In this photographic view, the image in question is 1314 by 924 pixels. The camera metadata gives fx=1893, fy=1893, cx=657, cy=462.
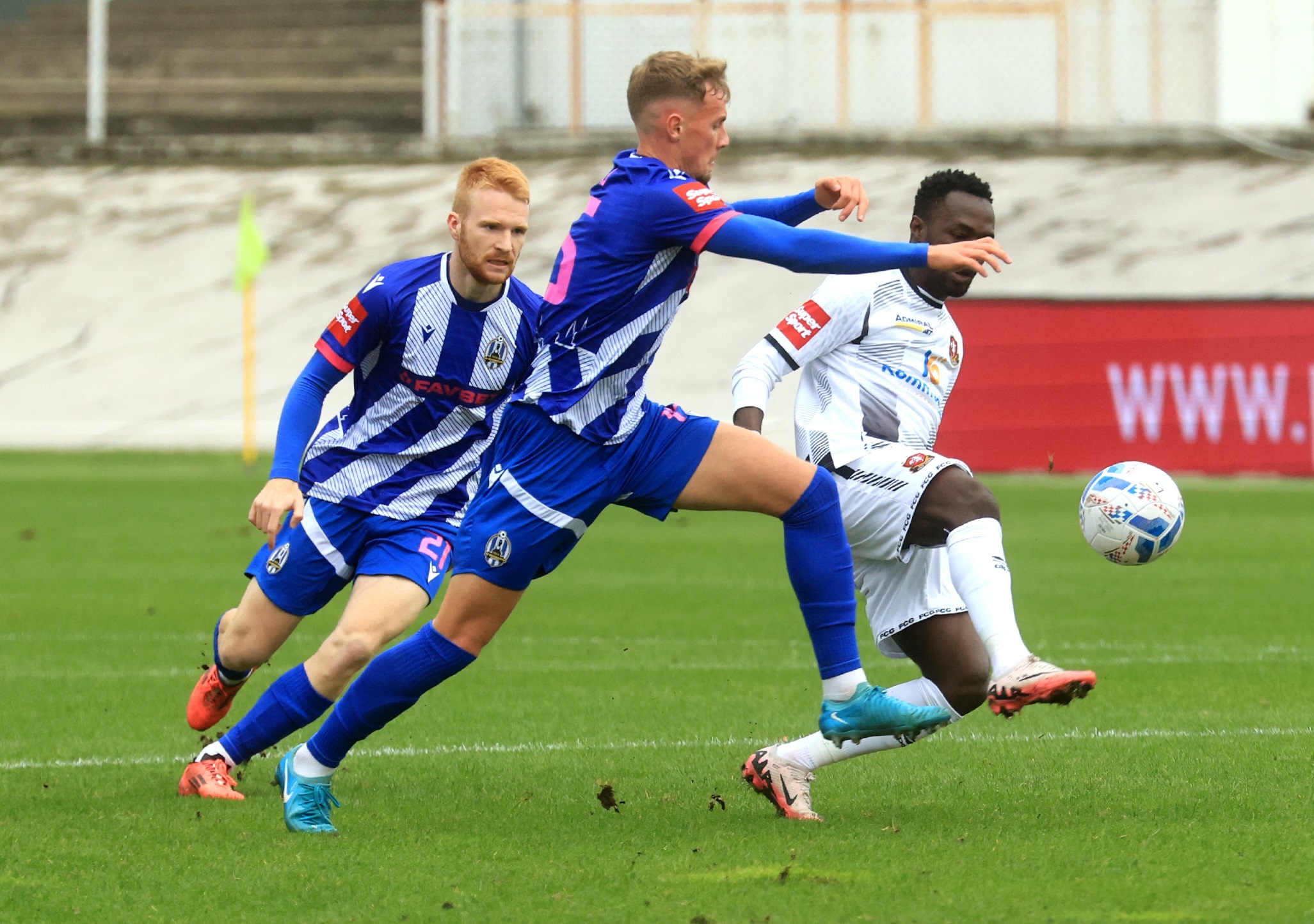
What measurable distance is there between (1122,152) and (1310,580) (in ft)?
48.2

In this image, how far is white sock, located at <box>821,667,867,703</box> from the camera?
502cm

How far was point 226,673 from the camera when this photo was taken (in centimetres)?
617

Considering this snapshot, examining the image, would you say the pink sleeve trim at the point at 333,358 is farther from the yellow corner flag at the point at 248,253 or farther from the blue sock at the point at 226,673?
the yellow corner flag at the point at 248,253

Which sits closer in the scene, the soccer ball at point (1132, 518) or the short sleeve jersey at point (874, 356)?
the soccer ball at point (1132, 518)

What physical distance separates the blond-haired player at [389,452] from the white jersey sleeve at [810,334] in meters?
0.71

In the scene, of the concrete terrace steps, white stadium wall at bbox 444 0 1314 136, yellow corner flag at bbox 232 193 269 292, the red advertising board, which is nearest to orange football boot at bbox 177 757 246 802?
the red advertising board

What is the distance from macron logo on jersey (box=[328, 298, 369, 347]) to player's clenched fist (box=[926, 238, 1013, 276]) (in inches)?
72.4

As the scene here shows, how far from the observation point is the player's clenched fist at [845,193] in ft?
16.2

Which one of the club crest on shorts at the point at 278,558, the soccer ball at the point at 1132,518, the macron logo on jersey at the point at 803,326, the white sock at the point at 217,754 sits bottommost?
the white sock at the point at 217,754

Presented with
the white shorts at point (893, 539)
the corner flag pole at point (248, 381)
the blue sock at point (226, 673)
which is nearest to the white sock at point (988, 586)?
the white shorts at point (893, 539)

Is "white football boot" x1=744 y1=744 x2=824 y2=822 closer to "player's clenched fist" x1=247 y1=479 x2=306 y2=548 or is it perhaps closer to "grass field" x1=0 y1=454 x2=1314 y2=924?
"grass field" x1=0 y1=454 x2=1314 y2=924

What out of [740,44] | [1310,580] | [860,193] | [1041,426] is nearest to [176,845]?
[860,193]

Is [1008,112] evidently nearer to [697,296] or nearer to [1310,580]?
[697,296]

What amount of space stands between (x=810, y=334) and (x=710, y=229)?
1063 millimetres
